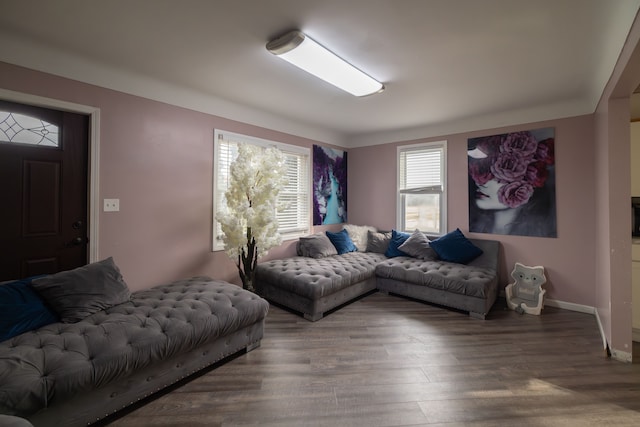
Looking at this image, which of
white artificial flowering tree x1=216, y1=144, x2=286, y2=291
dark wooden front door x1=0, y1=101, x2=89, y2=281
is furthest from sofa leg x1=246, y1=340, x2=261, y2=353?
dark wooden front door x1=0, y1=101, x2=89, y2=281

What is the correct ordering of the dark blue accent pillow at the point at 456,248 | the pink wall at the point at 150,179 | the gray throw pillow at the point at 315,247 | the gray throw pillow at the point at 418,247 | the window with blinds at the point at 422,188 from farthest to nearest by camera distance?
the window with blinds at the point at 422,188, the gray throw pillow at the point at 315,247, the gray throw pillow at the point at 418,247, the dark blue accent pillow at the point at 456,248, the pink wall at the point at 150,179

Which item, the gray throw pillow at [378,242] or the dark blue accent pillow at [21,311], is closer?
the dark blue accent pillow at [21,311]

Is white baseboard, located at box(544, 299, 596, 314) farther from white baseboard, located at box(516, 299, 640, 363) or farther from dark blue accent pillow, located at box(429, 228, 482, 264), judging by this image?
dark blue accent pillow, located at box(429, 228, 482, 264)

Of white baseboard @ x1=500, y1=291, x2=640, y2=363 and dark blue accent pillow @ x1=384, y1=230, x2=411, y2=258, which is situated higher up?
dark blue accent pillow @ x1=384, y1=230, x2=411, y2=258

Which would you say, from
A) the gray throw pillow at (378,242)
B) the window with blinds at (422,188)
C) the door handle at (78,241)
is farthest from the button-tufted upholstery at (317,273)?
the door handle at (78,241)

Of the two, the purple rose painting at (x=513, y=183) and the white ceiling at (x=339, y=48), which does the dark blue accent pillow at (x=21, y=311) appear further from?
the purple rose painting at (x=513, y=183)

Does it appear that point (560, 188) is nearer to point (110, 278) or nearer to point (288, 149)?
point (288, 149)

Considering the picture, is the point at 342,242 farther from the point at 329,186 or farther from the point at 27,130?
the point at 27,130

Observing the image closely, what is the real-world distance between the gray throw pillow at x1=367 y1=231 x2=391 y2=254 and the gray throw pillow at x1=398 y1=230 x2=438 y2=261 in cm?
35

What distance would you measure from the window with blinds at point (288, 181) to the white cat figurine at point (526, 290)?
2940 mm

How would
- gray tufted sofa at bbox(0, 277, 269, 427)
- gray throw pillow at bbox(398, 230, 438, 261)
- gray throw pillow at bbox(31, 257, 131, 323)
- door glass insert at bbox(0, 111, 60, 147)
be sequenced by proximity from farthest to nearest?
gray throw pillow at bbox(398, 230, 438, 261), door glass insert at bbox(0, 111, 60, 147), gray throw pillow at bbox(31, 257, 131, 323), gray tufted sofa at bbox(0, 277, 269, 427)

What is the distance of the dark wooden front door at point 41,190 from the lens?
7.07ft

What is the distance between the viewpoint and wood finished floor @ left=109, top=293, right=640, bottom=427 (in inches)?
66.4

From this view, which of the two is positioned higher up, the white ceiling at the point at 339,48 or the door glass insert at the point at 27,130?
the white ceiling at the point at 339,48
